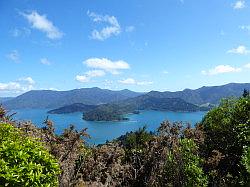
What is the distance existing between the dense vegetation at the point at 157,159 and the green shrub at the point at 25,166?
3687 mm

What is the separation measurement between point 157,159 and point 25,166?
8650 mm

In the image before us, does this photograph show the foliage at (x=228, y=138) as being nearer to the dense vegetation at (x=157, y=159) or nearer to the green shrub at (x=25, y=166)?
the dense vegetation at (x=157, y=159)

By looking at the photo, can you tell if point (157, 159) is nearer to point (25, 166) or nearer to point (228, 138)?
point (228, 138)

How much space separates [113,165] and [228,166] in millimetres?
5735

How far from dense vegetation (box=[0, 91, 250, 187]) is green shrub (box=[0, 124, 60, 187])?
3687mm

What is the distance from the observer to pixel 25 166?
561cm

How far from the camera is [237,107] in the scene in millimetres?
17516

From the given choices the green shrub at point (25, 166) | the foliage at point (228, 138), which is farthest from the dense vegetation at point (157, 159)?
the green shrub at point (25, 166)

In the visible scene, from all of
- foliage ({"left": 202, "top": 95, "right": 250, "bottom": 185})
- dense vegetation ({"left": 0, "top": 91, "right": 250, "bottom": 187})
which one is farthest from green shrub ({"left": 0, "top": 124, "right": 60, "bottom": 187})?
foliage ({"left": 202, "top": 95, "right": 250, "bottom": 185})

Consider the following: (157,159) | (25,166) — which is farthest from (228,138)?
(25,166)

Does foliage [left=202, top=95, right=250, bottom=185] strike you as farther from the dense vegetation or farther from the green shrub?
the green shrub

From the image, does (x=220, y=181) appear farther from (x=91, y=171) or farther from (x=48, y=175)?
(x=48, y=175)

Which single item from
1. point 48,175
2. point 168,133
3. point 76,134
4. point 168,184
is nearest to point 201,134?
point 168,133

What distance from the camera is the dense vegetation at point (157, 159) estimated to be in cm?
1177
